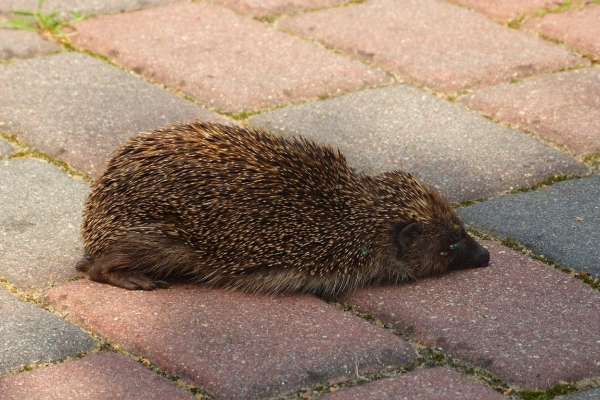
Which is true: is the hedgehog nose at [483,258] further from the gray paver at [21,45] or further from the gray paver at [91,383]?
the gray paver at [21,45]

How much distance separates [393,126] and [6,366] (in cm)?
299

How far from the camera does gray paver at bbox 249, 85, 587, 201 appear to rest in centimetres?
551

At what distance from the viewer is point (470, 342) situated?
158 inches

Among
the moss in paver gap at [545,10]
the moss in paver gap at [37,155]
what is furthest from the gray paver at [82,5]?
the moss in paver gap at [545,10]

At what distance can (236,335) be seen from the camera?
4.04m

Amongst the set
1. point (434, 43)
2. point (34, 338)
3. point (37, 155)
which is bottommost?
point (34, 338)

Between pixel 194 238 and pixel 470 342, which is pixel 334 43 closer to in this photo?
pixel 194 238

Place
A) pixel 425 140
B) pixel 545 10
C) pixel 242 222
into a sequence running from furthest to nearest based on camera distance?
1. pixel 545 10
2. pixel 425 140
3. pixel 242 222

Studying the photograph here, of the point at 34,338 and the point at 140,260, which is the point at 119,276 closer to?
the point at 140,260

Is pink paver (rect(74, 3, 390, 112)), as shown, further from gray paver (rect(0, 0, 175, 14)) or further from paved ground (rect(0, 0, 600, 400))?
gray paver (rect(0, 0, 175, 14))

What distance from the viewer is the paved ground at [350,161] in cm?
384

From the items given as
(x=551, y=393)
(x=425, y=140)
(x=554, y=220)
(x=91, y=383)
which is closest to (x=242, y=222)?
(x=91, y=383)

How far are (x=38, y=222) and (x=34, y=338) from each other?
109cm

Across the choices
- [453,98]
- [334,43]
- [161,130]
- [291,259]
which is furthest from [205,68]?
[291,259]
